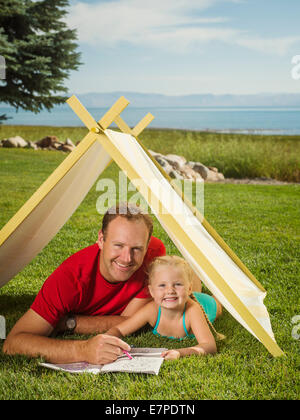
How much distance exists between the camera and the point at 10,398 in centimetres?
293

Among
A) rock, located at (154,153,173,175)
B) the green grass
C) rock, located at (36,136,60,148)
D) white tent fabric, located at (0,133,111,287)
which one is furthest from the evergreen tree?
white tent fabric, located at (0,133,111,287)

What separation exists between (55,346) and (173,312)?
0.93 meters

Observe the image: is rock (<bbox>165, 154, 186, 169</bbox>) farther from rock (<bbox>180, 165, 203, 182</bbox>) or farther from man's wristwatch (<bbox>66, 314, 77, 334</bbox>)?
man's wristwatch (<bbox>66, 314, 77, 334</bbox>)

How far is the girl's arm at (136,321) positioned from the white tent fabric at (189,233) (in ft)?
1.55

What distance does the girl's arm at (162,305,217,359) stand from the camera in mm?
3389

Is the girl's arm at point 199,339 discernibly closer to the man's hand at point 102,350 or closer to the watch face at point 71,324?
the man's hand at point 102,350

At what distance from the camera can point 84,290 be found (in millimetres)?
3719

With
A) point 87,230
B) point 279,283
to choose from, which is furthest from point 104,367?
point 87,230

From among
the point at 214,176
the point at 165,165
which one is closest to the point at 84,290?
the point at 165,165

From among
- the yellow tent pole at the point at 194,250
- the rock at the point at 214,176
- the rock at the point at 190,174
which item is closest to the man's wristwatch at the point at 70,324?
the yellow tent pole at the point at 194,250

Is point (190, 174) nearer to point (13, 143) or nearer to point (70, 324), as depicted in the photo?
point (13, 143)

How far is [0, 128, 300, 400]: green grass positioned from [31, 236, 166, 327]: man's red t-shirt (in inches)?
12.6

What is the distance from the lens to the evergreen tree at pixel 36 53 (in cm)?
1802
